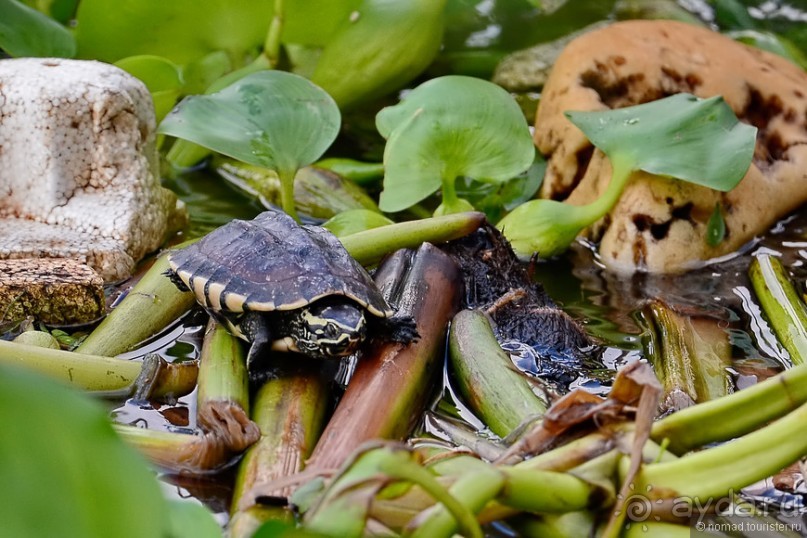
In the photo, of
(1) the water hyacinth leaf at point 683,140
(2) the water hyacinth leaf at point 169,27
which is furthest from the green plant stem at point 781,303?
(2) the water hyacinth leaf at point 169,27

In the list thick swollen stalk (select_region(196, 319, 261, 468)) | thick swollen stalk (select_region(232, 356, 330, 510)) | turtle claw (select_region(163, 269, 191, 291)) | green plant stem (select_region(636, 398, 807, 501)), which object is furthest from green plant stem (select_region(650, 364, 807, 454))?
turtle claw (select_region(163, 269, 191, 291))

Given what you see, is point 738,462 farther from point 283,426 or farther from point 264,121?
point 264,121

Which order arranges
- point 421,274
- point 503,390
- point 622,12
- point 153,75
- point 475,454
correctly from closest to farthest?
point 475,454, point 503,390, point 421,274, point 153,75, point 622,12

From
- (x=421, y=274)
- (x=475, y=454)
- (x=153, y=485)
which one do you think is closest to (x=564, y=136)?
(x=421, y=274)

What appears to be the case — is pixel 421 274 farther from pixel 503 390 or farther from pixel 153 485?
pixel 153 485

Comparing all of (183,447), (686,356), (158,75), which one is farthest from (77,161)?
(686,356)
